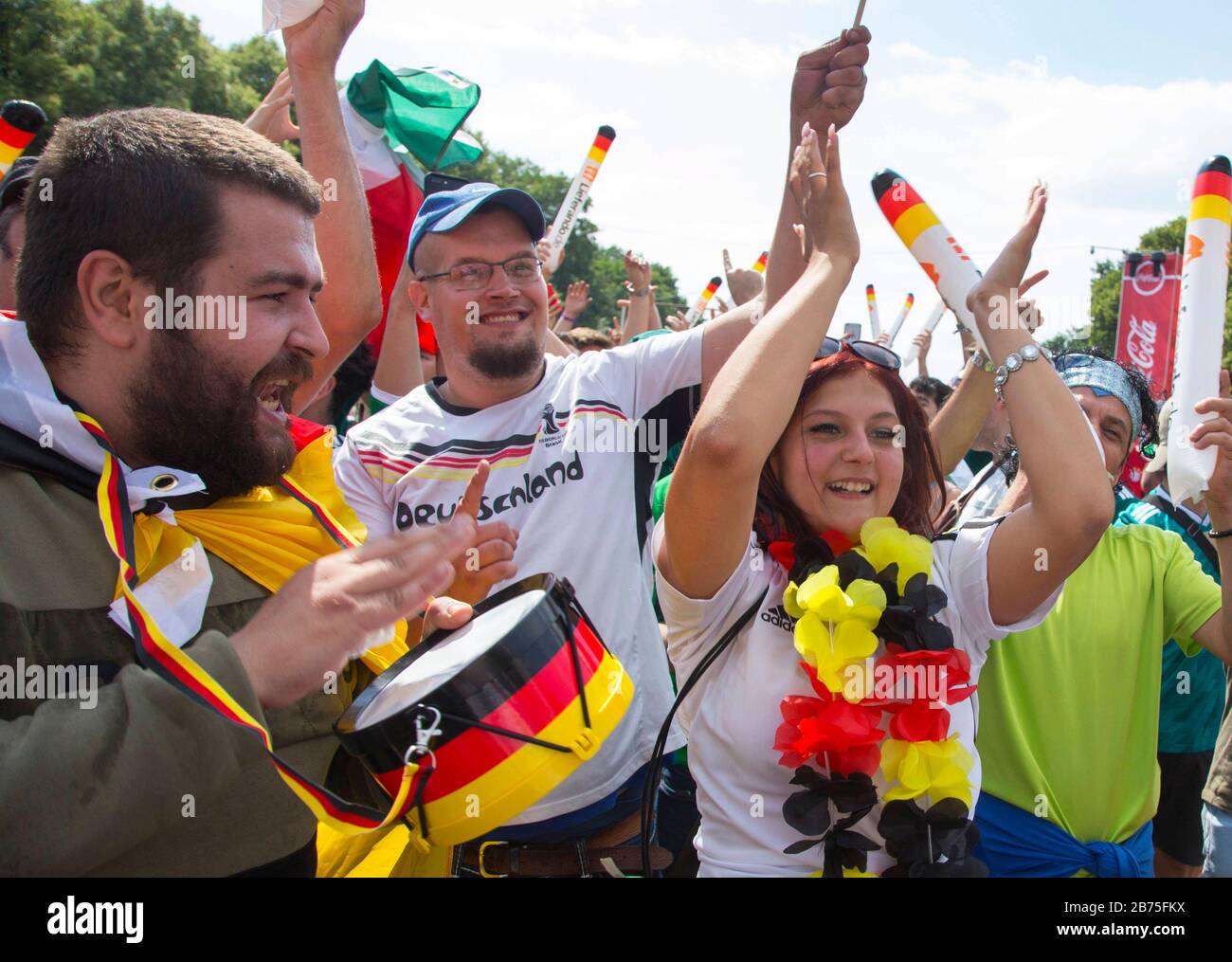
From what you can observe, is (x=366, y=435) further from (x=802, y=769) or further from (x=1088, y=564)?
(x=1088, y=564)

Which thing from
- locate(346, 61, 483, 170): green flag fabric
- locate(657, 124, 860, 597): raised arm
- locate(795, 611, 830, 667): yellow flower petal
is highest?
locate(346, 61, 483, 170): green flag fabric

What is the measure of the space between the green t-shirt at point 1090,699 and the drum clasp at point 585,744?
138 cm

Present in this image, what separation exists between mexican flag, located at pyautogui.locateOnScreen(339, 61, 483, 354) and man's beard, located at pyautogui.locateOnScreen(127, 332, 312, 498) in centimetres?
232

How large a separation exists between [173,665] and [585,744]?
0.62 m

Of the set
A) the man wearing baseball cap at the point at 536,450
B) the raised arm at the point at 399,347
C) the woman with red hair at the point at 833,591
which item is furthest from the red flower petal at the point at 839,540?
the raised arm at the point at 399,347

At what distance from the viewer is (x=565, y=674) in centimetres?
149

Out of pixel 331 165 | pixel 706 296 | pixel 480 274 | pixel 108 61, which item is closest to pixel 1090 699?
pixel 480 274

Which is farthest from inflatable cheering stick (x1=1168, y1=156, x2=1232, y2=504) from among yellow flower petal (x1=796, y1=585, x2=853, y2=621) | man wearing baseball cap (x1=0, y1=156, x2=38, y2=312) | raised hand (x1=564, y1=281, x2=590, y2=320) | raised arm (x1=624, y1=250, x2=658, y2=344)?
raised hand (x1=564, y1=281, x2=590, y2=320)

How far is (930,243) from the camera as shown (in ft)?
7.79

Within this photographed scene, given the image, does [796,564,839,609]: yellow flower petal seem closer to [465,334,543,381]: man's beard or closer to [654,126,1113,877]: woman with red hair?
[654,126,1113,877]: woman with red hair

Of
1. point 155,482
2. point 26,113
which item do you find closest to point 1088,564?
point 155,482

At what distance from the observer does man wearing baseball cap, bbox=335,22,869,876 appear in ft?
7.67

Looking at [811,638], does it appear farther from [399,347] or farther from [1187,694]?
[1187,694]

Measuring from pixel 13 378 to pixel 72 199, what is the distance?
275 mm
